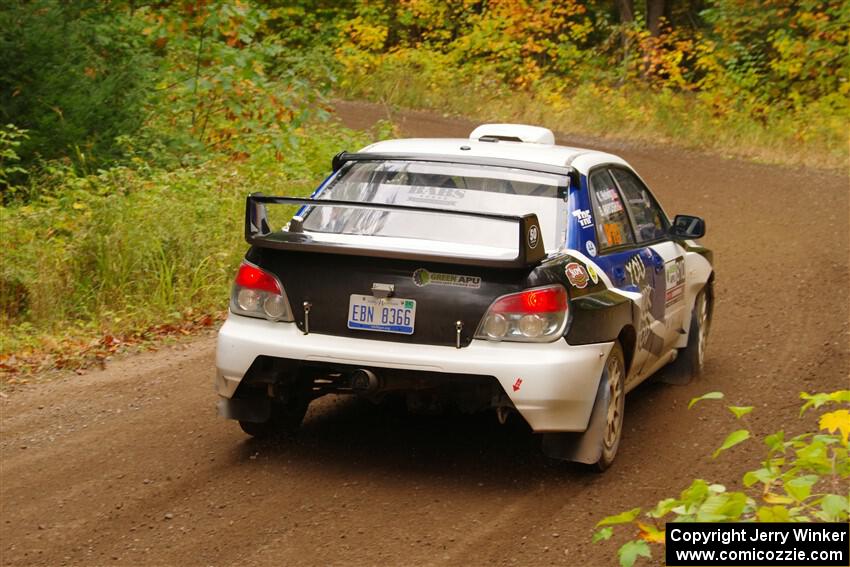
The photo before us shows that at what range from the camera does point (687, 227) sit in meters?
8.30

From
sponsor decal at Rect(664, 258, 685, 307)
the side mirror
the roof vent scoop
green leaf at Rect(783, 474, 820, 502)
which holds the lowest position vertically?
sponsor decal at Rect(664, 258, 685, 307)

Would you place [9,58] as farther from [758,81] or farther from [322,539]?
[758,81]

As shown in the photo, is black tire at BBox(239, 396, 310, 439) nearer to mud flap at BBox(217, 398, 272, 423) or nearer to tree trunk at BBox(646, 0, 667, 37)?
mud flap at BBox(217, 398, 272, 423)

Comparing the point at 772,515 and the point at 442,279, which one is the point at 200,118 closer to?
the point at 442,279

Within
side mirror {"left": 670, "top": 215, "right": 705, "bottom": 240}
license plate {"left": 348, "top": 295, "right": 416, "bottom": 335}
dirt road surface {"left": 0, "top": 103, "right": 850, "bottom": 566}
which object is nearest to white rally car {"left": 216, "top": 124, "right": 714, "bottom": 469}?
license plate {"left": 348, "top": 295, "right": 416, "bottom": 335}

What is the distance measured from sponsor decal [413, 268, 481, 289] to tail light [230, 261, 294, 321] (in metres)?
0.69

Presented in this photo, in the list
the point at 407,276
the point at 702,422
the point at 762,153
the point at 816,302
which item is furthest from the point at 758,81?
the point at 407,276

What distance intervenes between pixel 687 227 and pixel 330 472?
3039 millimetres

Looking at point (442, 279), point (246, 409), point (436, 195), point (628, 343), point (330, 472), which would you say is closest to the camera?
point (442, 279)

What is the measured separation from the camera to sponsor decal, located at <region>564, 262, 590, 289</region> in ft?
20.8

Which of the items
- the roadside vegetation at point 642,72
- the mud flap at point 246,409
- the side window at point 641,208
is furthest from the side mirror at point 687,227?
the roadside vegetation at point 642,72

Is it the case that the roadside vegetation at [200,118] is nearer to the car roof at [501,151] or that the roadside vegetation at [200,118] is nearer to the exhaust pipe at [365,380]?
the car roof at [501,151]

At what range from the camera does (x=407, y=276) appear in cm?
619

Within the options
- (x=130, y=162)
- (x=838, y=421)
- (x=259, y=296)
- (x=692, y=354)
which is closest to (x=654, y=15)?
(x=130, y=162)
